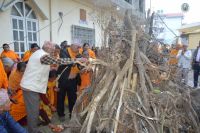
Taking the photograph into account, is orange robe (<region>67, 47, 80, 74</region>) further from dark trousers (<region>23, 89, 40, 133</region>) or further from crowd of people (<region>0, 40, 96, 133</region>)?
dark trousers (<region>23, 89, 40, 133</region>)

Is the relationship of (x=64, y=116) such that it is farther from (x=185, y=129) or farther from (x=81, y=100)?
(x=185, y=129)

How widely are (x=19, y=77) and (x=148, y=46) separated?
2408mm

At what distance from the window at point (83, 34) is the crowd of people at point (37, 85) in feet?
20.2

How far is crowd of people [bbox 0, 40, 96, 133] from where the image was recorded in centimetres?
390

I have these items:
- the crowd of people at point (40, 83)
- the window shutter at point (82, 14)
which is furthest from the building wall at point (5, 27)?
the window shutter at point (82, 14)

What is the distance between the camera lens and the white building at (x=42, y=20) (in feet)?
26.1

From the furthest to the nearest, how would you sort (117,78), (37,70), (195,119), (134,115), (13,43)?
(13,43)
(37,70)
(195,119)
(117,78)
(134,115)

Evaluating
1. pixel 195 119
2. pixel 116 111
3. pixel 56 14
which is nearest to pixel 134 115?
pixel 116 111

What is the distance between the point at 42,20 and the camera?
1015cm

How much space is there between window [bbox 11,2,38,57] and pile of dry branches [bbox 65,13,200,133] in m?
5.14

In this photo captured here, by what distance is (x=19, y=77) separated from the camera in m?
5.03

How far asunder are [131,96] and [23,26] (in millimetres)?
6382

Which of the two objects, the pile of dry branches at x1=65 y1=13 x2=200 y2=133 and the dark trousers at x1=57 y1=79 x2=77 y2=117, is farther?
the dark trousers at x1=57 y1=79 x2=77 y2=117

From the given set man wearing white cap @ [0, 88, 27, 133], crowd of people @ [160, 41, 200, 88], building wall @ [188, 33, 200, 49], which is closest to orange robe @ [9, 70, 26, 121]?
man wearing white cap @ [0, 88, 27, 133]
